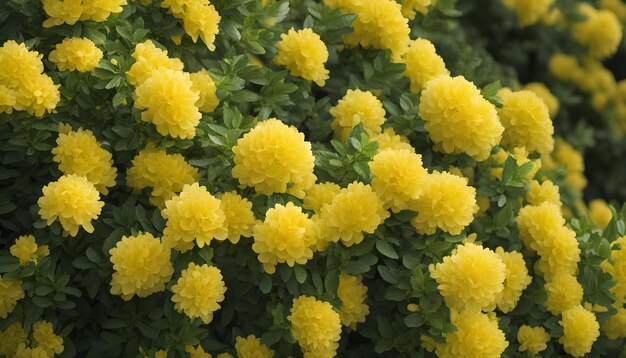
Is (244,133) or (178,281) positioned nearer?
(178,281)

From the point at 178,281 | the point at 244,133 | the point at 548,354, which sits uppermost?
the point at 244,133

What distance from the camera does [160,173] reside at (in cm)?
232

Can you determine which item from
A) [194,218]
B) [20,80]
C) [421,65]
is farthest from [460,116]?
[20,80]

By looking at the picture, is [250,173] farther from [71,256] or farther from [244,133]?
[71,256]

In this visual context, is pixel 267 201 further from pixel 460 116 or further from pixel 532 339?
pixel 532 339

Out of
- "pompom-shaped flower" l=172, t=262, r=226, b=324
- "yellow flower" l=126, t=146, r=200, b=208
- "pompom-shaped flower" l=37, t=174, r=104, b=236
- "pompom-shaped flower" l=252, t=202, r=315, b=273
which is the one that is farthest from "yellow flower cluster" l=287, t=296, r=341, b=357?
"pompom-shaped flower" l=37, t=174, r=104, b=236

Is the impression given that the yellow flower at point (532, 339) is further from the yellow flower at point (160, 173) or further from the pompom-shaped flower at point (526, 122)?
the yellow flower at point (160, 173)

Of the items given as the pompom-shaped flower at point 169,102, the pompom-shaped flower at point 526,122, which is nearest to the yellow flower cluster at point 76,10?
the pompom-shaped flower at point 169,102

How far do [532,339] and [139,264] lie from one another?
1.25m

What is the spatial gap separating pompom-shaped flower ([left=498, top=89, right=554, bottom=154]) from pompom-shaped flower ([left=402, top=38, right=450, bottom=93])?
246 millimetres

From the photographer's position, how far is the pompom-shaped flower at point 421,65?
274 centimetres

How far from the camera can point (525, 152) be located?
2.79 m

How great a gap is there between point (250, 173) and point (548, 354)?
115 cm

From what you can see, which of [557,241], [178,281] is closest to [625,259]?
[557,241]
